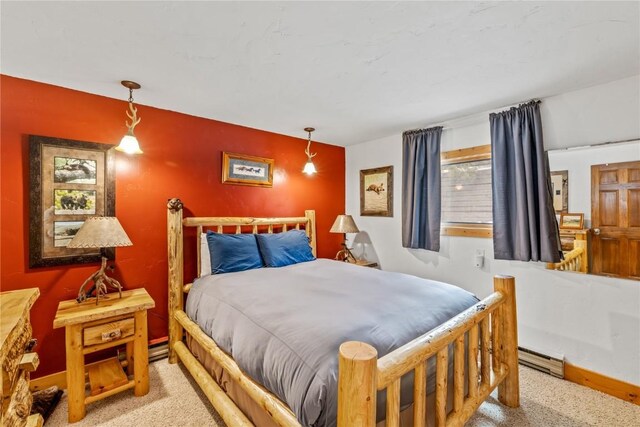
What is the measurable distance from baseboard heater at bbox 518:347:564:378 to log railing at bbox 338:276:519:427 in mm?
677

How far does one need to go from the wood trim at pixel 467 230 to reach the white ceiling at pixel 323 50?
1148 mm

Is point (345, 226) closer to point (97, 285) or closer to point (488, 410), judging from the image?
point (488, 410)

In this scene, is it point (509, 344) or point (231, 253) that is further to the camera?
point (231, 253)

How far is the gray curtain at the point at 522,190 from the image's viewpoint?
2332mm

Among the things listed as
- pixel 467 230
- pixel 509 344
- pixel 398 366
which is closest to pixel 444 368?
pixel 398 366

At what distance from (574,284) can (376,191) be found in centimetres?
222

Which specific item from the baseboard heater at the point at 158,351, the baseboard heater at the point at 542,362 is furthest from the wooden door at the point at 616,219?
the baseboard heater at the point at 158,351

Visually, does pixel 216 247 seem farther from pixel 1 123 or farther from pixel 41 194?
pixel 1 123

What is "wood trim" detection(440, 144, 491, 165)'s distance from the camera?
9.21 feet

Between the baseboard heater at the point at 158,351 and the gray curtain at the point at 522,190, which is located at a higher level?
the gray curtain at the point at 522,190

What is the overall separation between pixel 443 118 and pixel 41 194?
11.6ft

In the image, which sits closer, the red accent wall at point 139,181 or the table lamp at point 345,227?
the red accent wall at point 139,181

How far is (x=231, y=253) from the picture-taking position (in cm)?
266

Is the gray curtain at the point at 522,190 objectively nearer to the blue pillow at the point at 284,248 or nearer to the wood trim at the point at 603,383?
the wood trim at the point at 603,383
